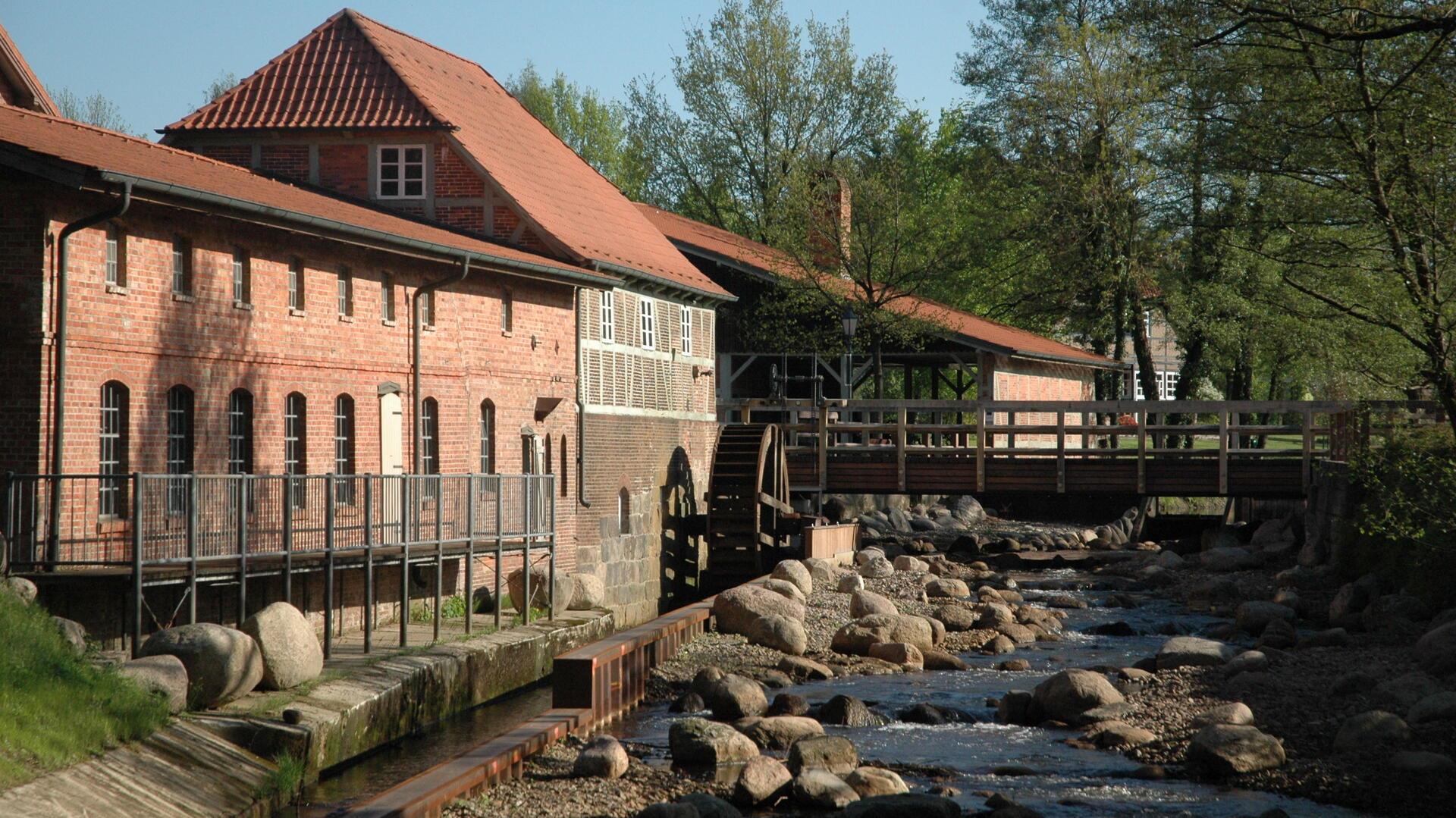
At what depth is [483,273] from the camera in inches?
859

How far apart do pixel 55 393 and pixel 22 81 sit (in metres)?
10.2

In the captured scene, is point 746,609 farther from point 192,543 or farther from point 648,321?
point 648,321

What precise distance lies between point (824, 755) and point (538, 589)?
29.2 feet

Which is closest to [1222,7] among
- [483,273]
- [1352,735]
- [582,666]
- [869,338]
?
[1352,735]

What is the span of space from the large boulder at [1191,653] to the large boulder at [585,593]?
7.88 metres

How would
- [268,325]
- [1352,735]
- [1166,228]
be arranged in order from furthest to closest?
[1166,228], [268,325], [1352,735]

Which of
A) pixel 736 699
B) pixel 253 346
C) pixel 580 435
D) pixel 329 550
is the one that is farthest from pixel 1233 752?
pixel 580 435

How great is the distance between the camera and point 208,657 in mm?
12164

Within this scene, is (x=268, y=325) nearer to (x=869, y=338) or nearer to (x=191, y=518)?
(x=191, y=518)

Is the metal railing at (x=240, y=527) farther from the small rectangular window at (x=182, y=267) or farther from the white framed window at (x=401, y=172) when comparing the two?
the white framed window at (x=401, y=172)

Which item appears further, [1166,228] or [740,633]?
[1166,228]

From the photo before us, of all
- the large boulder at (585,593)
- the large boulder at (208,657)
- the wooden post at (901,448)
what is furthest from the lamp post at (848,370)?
the large boulder at (208,657)

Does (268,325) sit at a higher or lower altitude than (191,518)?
higher

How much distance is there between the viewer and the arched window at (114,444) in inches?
587
